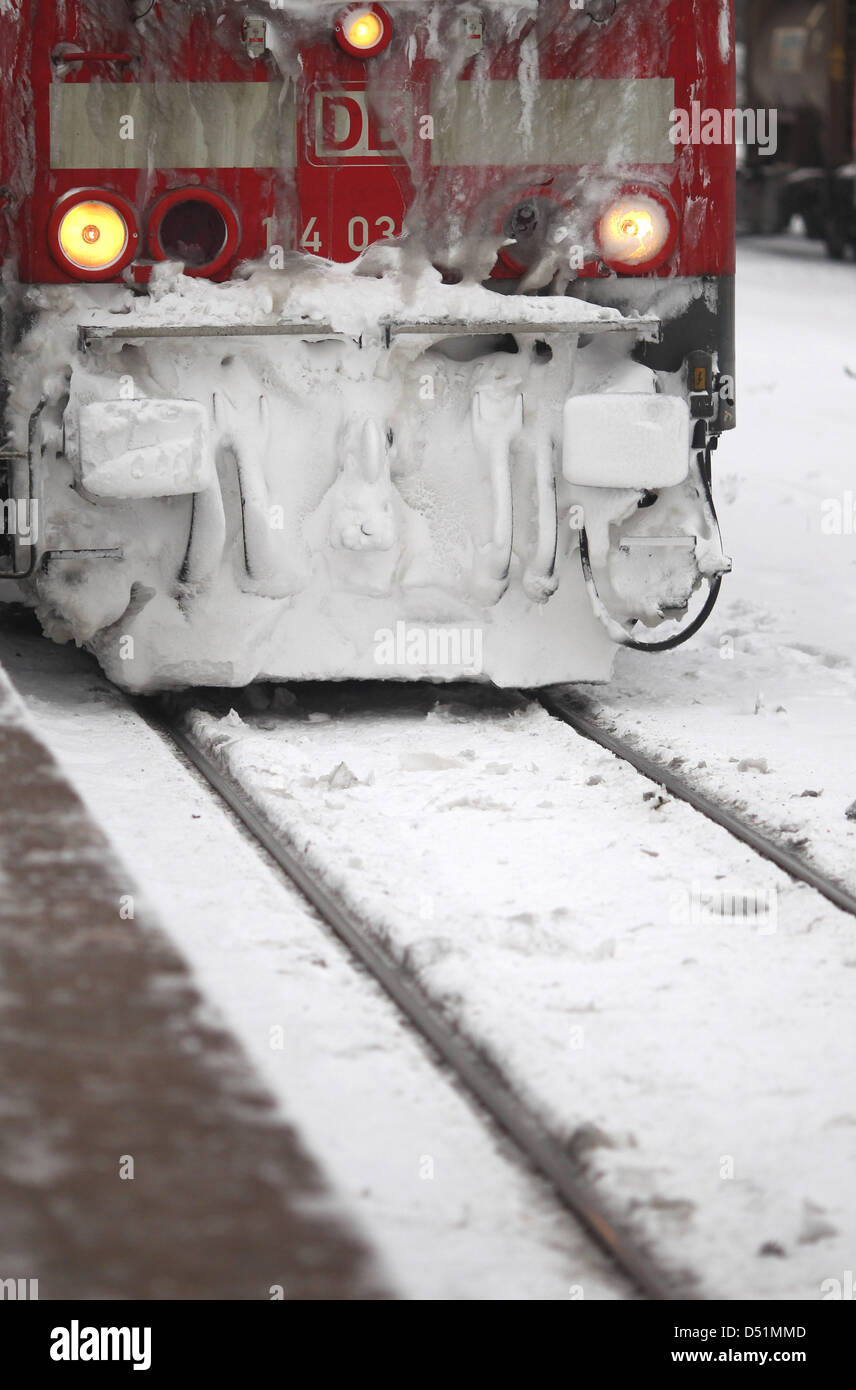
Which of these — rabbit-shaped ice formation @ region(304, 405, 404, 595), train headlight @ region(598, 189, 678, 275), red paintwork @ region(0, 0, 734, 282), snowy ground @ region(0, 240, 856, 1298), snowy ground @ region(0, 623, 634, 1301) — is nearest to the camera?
snowy ground @ region(0, 623, 634, 1301)

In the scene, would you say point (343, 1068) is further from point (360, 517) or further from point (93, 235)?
point (93, 235)

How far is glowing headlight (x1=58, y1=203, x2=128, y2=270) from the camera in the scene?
5359mm

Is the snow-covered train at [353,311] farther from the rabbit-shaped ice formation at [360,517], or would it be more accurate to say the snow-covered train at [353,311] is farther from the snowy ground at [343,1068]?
the snowy ground at [343,1068]

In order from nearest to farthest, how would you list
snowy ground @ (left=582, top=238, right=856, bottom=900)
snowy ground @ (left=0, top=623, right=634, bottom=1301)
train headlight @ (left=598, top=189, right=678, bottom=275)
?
1. snowy ground @ (left=0, top=623, right=634, bottom=1301)
2. snowy ground @ (left=582, top=238, right=856, bottom=900)
3. train headlight @ (left=598, top=189, right=678, bottom=275)

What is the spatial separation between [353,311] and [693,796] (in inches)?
62.8

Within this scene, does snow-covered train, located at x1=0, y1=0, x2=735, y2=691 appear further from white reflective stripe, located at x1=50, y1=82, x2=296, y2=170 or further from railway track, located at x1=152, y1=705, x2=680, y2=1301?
railway track, located at x1=152, y1=705, x2=680, y2=1301

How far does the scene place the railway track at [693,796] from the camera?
13.9ft

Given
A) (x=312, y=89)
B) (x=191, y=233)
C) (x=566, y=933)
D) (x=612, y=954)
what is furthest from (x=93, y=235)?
(x=612, y=954)

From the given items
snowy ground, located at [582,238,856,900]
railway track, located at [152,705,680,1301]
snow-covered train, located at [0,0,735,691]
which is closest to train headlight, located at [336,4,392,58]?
snow-covered train, located at [0,0,735,691]

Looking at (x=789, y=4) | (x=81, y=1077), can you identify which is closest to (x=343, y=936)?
(x=81, y=1077)

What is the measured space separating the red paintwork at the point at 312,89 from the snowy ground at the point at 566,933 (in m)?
1.30

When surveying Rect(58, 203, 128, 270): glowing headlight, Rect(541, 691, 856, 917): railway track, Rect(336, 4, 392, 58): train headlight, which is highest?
Rect(336, 4, 392, 58): train headlight

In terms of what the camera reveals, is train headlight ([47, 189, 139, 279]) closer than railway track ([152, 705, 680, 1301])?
No
